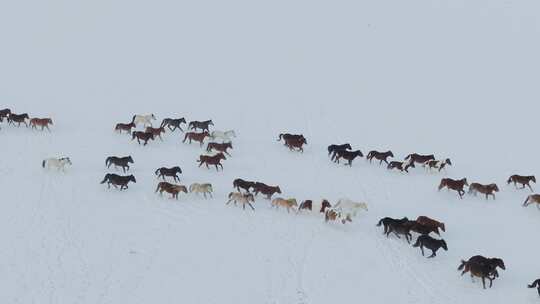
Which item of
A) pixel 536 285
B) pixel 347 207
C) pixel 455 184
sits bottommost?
pixel 536 285

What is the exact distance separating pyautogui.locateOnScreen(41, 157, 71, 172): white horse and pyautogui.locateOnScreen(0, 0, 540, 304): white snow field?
1.29 ft

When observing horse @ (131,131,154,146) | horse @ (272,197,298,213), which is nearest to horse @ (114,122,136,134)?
→ horse @ (131,131,154,146)

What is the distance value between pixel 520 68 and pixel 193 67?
17.5 metres

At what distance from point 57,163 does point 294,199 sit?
26.8ft

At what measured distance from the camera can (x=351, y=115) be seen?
30297mm

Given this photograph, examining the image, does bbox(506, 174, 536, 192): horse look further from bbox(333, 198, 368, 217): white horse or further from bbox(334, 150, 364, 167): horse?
bbox(333, 198, 368, 217): white horse

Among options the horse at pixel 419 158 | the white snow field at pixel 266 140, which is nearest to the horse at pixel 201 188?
the white snow field at pixel 266 140

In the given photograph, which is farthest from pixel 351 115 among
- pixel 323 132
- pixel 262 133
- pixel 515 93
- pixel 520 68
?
pixel 520 68

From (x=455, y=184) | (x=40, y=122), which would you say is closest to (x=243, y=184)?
(x=455, y=184)

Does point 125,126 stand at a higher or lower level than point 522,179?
higher

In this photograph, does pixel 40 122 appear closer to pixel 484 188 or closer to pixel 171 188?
pixel 171 188

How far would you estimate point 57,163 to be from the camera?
72.8 feet

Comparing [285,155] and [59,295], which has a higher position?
[285,155]

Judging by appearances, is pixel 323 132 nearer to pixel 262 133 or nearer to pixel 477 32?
pixel 262 133
